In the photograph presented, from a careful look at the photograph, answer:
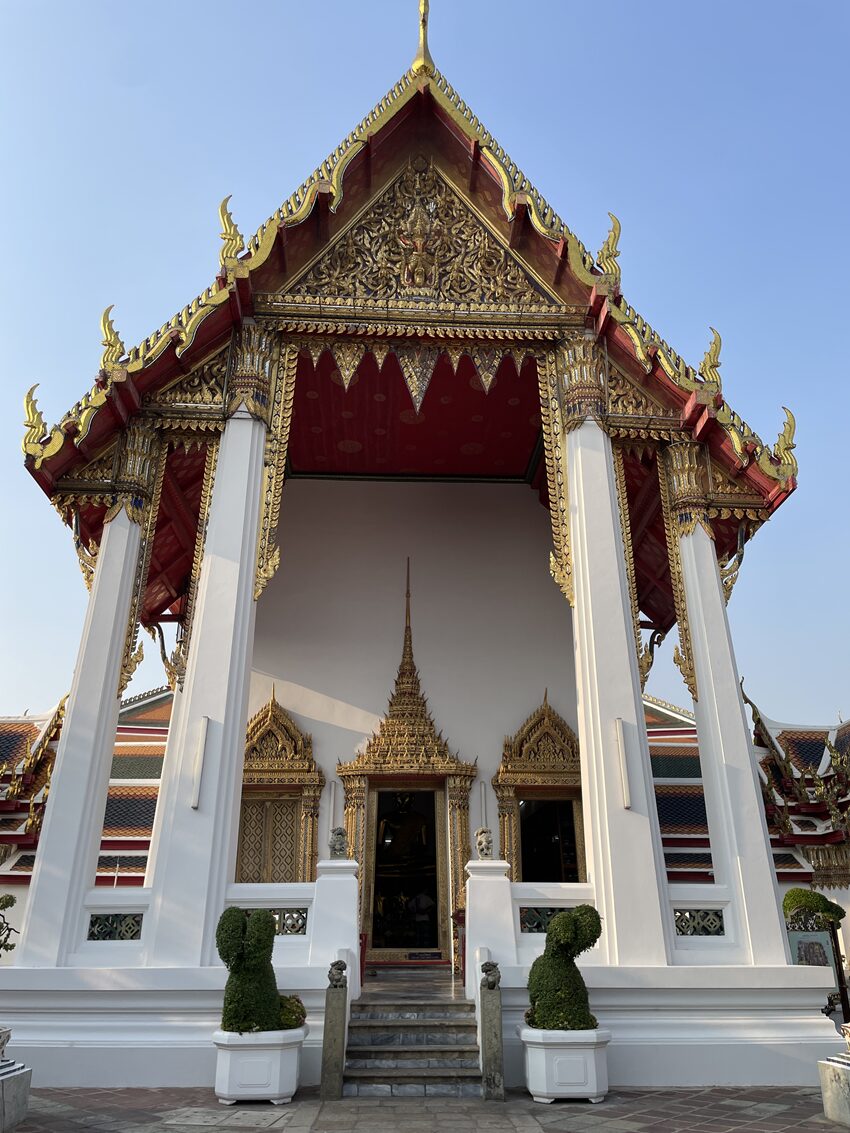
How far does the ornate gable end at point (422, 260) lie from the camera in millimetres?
6750

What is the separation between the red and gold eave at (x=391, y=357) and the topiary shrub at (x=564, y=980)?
137 inches

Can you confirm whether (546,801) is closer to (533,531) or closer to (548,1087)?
(533,531)

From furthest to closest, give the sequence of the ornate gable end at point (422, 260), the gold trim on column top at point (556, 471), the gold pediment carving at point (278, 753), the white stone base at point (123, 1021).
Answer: the gold pediment carving at point (278, 753) < the ornate gable end at point (422, 260) < the gold trim on column top at point (556, 471) < the white stone base at point (123, 1021)

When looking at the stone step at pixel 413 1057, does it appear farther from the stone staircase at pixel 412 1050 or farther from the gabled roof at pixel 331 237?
the gabled roof at pixel 331 237

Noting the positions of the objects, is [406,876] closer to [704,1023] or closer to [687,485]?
[704,1023]

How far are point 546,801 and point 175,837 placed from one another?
407cm

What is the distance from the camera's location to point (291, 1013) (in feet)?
14.3

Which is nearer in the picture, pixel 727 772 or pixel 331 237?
pixel 727 772

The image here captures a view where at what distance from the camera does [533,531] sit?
30.3ft

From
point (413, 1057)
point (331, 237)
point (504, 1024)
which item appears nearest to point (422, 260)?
point (331, 237)

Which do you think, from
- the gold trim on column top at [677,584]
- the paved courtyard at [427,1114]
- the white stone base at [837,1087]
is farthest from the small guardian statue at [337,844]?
the white stone base at [837,1087]

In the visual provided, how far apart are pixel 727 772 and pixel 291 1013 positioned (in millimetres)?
3072

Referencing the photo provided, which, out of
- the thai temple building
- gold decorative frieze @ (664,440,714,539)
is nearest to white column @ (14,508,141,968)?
the thai temple building

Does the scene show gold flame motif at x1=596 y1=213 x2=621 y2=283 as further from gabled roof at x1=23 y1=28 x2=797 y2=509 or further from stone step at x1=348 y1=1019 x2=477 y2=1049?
stone step at x1=348 y1=1019 x2=477 y2=1049
